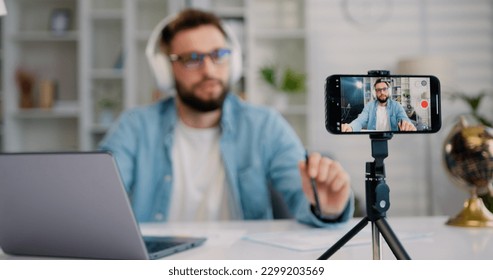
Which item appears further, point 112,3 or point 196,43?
point 112,3

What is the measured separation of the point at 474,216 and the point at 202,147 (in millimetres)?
952

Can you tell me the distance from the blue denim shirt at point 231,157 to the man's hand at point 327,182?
0.44 metres

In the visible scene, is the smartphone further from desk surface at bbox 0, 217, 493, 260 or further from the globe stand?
the globe stand

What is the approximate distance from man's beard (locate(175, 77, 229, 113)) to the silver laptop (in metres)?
1.02

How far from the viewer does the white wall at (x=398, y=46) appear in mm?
3820

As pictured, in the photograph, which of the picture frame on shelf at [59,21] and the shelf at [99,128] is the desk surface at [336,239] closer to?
the shelf at [99,128]

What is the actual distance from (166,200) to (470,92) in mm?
2843

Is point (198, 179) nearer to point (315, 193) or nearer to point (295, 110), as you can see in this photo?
point (315, 193)

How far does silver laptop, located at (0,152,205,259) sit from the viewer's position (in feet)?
2.65

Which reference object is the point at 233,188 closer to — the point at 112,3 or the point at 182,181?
the point at 182,181

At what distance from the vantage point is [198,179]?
1.84 meters

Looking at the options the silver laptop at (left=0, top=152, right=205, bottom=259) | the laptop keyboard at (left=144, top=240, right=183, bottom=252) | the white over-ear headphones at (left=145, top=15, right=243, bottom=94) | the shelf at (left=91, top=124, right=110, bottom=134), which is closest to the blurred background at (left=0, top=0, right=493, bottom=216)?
the shelf at (left=91, top=124, right=110, bottom=134)
